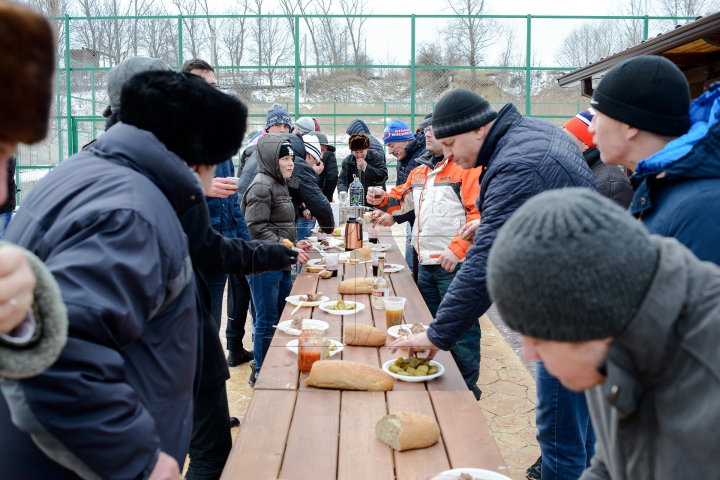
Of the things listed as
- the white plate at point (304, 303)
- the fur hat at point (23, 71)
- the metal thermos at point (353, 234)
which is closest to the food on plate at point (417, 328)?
the white plate at point (304, 303)

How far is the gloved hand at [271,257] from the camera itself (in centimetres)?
276

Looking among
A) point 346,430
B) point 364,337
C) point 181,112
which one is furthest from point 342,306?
point 181,112

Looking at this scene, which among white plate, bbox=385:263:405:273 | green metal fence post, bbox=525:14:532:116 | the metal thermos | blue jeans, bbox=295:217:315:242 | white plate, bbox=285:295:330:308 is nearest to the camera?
white plate, bbox=285:295:330:308

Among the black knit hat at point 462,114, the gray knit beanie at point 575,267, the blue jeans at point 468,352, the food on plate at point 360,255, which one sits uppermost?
the black knit hat at point 462,114

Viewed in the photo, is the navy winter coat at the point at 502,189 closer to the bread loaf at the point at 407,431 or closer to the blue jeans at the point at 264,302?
the bread loaf at the point at 407,431

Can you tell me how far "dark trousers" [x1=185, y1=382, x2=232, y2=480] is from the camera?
7.95 feet

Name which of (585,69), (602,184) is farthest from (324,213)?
(585,69)

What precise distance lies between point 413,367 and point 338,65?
485 inches

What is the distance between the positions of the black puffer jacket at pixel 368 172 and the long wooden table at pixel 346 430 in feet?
19.8

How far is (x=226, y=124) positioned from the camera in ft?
5.53

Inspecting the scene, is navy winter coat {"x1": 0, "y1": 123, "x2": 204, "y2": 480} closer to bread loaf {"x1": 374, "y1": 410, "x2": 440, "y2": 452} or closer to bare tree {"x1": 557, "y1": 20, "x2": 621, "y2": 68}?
bread loaf {"x1": 374, "y1": 410, "x2": 440, "y2": 452}

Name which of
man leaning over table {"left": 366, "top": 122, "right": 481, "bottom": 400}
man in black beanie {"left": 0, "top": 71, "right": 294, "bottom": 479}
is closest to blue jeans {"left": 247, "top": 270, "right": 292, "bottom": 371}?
man leaning over table {"left": 366, "top": 122, "right": 481, "bottom": 400}

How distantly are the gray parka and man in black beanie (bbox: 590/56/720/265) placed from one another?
727 mm

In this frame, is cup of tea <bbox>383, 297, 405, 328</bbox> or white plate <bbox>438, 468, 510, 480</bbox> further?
cup of tea <bbox>383, 297, 405, 328</bbox>
